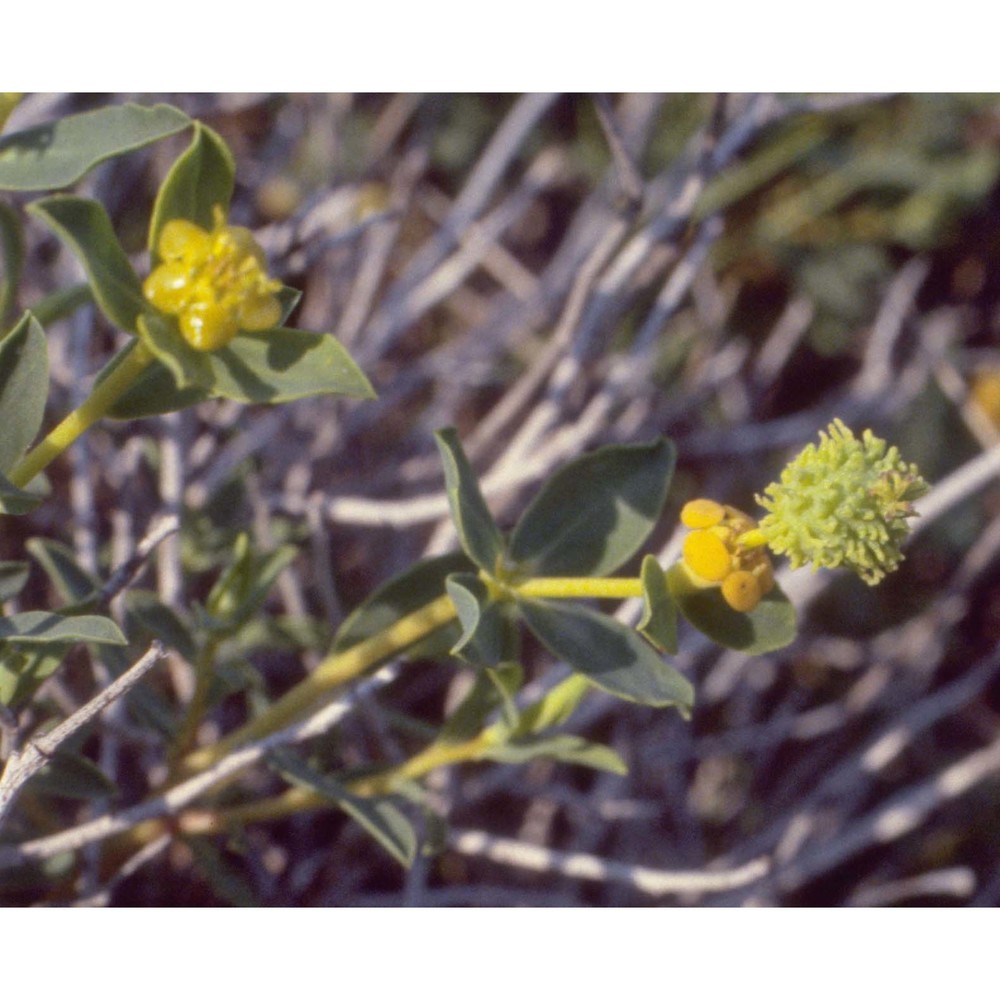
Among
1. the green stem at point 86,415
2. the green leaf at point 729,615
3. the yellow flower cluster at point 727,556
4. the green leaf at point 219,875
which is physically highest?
the green stem at point 86,415

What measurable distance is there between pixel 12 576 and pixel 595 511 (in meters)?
0.71

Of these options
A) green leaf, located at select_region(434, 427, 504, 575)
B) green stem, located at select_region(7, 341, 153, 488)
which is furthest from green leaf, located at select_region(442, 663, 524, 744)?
green stem, located at select_region(7, 341, 153, 488)

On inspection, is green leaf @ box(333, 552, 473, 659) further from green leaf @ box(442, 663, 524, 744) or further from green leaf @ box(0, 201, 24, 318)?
green leaf @ box(0, 201, 24, 318)

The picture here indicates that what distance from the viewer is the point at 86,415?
1.14m

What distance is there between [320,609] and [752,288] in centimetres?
144

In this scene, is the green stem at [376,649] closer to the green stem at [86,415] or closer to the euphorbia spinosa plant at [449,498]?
the euphorbia spinosa plant at [449,498]

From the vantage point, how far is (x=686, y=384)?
2.78 meters

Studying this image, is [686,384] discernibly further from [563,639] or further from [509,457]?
[563,639]

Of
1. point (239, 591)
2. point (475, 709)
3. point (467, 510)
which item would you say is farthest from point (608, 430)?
point (467, 510)

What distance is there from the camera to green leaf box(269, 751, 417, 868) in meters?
1.35

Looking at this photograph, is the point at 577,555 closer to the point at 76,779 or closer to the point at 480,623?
the point at 480,623

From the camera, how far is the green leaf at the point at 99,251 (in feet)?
3.36

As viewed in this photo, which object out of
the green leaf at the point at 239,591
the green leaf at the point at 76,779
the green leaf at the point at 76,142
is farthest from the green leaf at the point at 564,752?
the green leaf at the point at 76,142

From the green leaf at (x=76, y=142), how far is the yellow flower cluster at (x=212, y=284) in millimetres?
95
